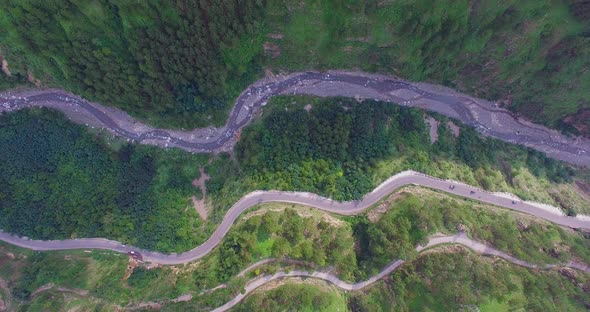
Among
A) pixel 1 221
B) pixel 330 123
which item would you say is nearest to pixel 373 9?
pixel 330 123

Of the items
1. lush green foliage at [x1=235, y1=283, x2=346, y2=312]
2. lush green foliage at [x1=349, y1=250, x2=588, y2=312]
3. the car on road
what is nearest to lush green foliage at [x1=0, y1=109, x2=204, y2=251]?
the car on road

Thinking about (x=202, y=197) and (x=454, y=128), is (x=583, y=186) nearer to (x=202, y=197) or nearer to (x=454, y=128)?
(x=454, y=128)

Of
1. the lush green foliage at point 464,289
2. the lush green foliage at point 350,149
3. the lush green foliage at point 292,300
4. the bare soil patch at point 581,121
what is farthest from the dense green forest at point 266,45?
the lush green foliage at point 464,289

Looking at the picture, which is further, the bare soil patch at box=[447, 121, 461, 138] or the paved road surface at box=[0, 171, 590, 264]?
the bare soil patch at box=[447, 121, 461, 138]

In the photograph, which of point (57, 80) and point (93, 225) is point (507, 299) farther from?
point (57, 80)

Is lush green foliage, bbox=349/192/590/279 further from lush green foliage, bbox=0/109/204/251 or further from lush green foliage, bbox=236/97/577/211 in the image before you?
lush green foliage, bbox=0/109/204/251

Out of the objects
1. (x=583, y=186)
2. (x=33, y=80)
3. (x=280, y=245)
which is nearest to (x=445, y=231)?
(x=280, y=245)
